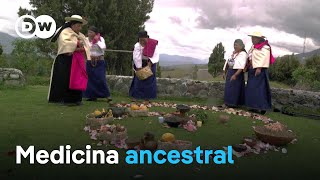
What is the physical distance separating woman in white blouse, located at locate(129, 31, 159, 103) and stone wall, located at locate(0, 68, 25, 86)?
4231 millimetres

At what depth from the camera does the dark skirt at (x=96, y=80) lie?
31.1 feet

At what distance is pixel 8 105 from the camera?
7.96m

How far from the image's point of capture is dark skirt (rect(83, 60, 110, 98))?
9.47 m

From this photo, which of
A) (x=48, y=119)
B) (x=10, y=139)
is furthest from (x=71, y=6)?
(x=10, y=139)

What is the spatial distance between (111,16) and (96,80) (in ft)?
47.0

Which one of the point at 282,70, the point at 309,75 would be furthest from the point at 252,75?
the point at 282,70

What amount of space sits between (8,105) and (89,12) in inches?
603

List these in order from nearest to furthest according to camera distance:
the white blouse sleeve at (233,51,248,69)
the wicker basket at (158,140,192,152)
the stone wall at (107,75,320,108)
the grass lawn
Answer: the grass lawn
the wicker basket at (158,140,192,152)
the white blouse sleeve at (233,51,248,69)
the stone wall at (107,75,320,108)

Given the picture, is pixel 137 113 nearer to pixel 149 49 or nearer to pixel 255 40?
pixel 149 49

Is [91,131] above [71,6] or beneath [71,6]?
beneath

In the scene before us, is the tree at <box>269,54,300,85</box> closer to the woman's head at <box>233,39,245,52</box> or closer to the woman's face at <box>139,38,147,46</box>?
the woman's head at <box>233,39,245,52</box>

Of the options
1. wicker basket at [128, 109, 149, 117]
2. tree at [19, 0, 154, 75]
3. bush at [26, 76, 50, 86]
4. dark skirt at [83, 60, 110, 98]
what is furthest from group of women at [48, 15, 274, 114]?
tree at [19, 0, 154, 75]

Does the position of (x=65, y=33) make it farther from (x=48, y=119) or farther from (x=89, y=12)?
(x=89, y=12)

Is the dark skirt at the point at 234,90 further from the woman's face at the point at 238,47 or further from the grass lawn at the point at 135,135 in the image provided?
the grass lawn at the point at 135,135
